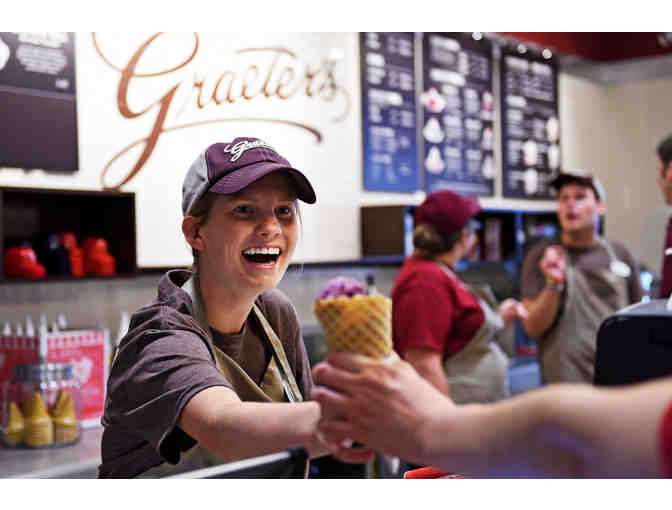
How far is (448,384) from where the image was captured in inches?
111

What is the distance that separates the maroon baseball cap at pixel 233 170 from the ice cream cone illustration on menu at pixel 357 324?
1.11 feet

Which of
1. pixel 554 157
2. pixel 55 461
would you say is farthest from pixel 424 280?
pixel 554 157

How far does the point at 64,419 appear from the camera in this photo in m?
2.74

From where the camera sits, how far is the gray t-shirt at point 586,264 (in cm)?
346

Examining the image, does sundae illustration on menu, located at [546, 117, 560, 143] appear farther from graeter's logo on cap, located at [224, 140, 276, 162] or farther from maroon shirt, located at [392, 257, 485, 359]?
graeter's logo on cap, located at [224, 140, 276, 162]

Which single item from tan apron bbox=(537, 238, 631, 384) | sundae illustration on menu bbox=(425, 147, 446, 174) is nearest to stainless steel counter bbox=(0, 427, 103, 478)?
tan apron bbox=(537, 238, 631, 384)

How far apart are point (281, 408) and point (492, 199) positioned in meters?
4.61

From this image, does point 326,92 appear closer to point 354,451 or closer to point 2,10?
point 2,10

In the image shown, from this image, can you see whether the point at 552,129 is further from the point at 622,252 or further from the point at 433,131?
the point at 622,252

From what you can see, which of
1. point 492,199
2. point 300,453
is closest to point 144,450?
point 300,453

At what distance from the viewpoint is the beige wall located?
20.5 ft

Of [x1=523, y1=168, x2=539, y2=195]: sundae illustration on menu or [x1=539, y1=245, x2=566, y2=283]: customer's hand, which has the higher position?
[x1=523, y1=168, x2=539, y2=195]: sundae illustration on menu

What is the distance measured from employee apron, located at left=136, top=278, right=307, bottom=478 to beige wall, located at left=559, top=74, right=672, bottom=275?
5268 mm

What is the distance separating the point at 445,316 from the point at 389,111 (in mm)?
2167
